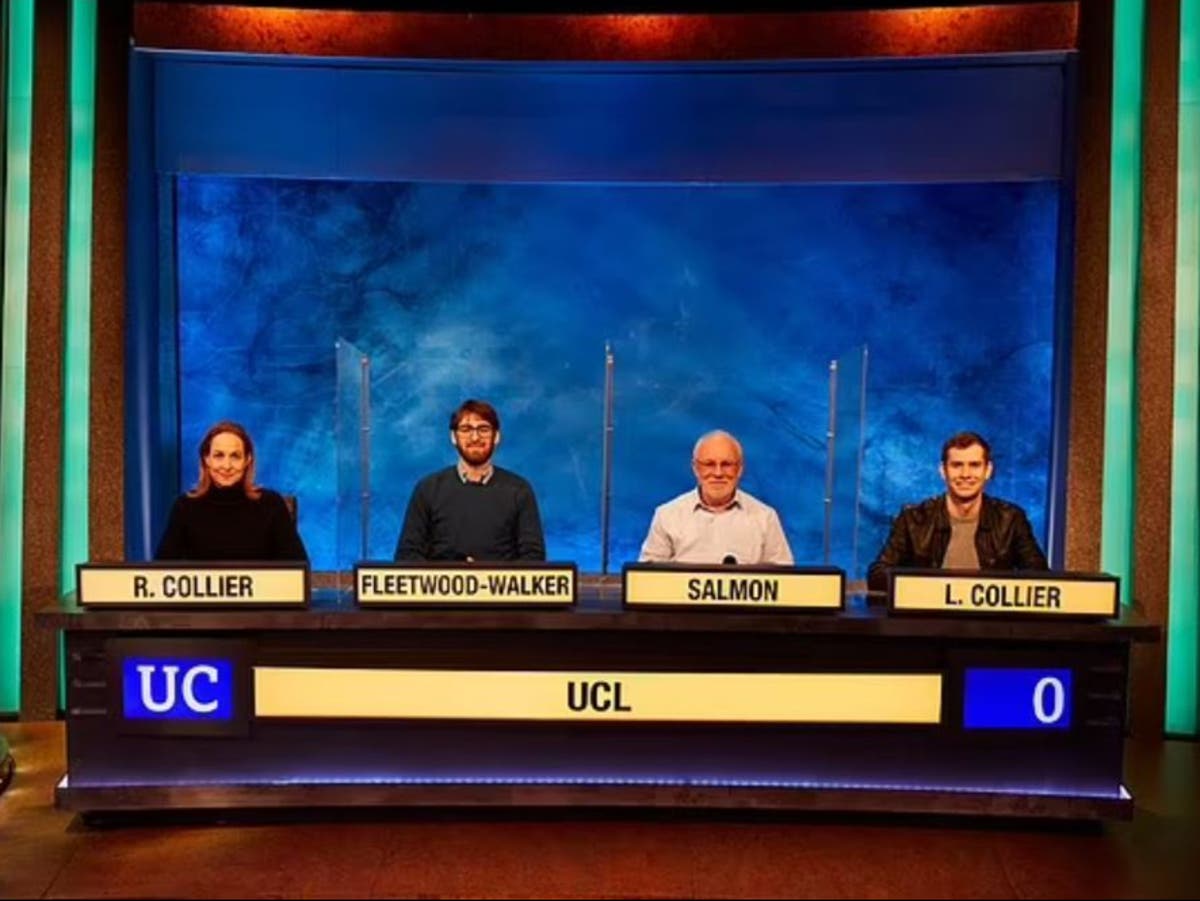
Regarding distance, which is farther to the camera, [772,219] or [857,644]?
[772,219]

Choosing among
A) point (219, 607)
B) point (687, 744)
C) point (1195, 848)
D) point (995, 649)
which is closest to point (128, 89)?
point (219, 607)

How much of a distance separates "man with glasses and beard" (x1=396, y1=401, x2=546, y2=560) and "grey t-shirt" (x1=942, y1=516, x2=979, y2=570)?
4.25 feet

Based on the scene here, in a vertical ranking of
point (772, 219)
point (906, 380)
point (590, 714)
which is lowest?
point (590, 714)

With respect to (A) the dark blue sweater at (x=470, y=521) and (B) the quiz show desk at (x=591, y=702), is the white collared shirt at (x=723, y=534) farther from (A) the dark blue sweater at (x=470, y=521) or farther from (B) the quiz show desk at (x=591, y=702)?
(B) the quiz show desk at (x=591, y=702)

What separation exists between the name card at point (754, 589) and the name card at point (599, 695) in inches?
8.0

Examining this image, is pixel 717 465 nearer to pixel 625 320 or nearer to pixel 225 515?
pixel 225 515

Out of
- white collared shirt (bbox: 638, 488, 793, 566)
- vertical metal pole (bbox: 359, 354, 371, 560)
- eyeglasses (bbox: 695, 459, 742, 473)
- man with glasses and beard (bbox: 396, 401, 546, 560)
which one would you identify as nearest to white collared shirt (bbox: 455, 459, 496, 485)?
man with glasses and beard (bbox: 396, 401, 546, 560)

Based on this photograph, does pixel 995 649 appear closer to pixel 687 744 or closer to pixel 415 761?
pixel 687 744

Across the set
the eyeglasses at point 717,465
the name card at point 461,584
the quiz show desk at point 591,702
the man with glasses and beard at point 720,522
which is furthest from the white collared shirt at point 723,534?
the name card at point 461,584

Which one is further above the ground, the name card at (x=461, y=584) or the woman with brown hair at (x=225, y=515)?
the woman with brown hair at (x=225, y=515)

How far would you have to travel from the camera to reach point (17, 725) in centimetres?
481

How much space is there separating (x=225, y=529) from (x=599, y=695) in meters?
1.29

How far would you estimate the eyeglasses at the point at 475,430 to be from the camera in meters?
4.19

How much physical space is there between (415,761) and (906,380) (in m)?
3.16
